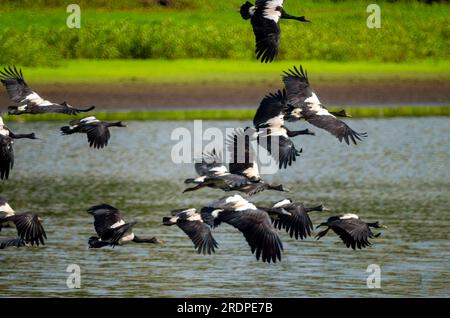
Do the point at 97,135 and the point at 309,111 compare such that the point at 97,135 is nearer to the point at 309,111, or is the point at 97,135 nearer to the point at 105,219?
the point at 105,219

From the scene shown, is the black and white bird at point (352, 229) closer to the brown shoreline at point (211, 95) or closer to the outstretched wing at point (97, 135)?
the outstretched wing at point (97, 135)

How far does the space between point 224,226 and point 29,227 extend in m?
5.77

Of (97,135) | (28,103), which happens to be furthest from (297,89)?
(28,103)

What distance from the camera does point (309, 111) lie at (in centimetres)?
1541

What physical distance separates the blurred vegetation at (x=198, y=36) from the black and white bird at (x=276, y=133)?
17.0 meters

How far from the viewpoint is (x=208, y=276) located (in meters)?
17.3

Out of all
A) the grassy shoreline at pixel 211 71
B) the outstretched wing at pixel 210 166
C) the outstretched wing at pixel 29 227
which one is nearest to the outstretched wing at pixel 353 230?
the outstretched wing at pixel 210 166

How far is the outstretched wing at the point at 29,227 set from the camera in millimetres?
14945

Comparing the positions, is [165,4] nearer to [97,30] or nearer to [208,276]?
[97,30]

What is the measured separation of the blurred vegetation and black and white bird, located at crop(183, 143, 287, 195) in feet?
56.2

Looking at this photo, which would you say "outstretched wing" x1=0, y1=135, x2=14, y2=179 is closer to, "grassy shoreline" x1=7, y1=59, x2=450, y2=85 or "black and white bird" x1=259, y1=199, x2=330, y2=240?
"black and white bird" x1=259, y1=199, x2=330, y2=240

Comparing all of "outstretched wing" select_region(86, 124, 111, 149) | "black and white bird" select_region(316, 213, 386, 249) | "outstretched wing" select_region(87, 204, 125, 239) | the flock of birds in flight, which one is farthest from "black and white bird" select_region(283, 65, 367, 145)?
"outstretched wing" select_region(87, 204, 125, 239)

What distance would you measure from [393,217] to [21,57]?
13890mm

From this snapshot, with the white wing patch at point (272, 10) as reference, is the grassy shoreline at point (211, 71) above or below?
below
